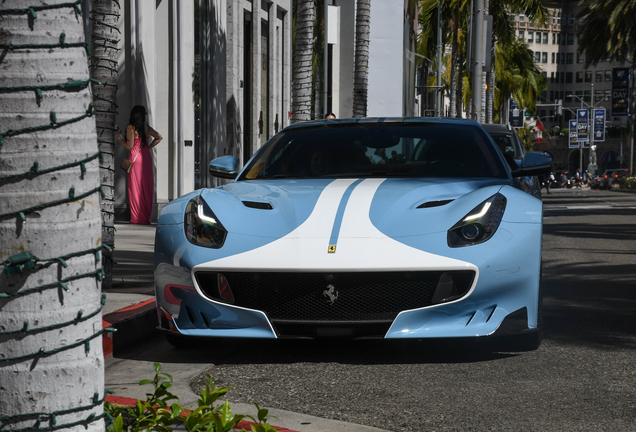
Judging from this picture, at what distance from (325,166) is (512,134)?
7.62 meters

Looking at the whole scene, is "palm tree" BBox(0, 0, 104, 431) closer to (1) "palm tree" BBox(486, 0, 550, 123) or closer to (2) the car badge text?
(2) the car badge text

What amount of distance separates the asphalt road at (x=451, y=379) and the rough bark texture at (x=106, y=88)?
72.4 inches

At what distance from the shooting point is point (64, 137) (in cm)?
212

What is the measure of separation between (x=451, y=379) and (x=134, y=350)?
76.0 inches

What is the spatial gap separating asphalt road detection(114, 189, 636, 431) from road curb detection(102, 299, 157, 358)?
22 centimetres

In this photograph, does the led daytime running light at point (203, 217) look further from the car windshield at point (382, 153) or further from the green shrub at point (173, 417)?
the green shrub at point (173, 417)

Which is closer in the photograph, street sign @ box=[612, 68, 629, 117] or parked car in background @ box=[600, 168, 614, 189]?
street sign @ box=[612, 68, 629, 117]

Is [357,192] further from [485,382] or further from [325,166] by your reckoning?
[485,382]

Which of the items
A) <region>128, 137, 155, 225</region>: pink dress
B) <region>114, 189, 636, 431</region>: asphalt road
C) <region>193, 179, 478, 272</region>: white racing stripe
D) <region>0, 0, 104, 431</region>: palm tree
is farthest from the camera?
<region>128, 137, 155, 225</region>: pink dress

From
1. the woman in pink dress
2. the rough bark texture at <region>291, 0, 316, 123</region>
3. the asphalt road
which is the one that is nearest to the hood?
the asphalt road

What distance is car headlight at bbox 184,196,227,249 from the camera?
179 inches

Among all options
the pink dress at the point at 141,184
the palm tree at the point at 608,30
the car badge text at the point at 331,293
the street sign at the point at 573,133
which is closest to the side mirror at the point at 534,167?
the car badge text at the point at 331,293

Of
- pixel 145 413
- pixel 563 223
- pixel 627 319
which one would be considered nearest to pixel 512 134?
pixel 563 223

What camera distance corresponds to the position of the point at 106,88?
22.2 ft
